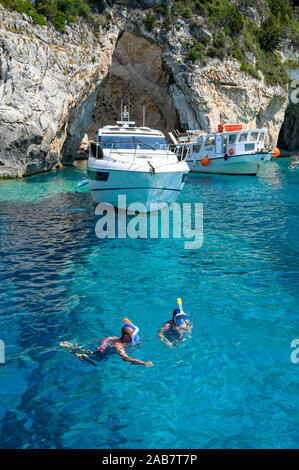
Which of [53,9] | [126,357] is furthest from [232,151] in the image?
[126,357]

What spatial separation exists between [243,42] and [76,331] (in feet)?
151

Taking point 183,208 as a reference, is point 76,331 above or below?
below

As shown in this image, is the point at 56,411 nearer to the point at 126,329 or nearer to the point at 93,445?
the point at 93,445

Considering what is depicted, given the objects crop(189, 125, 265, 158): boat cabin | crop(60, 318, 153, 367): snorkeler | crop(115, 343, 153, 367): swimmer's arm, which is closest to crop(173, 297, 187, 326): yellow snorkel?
crop(60, 318, 153, 367): snorkeler

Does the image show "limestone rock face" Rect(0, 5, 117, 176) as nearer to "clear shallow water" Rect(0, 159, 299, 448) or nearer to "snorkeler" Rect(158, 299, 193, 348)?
"clear shallow water" Rect(0, 159, 299, 448)

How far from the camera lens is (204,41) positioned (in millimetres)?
40156

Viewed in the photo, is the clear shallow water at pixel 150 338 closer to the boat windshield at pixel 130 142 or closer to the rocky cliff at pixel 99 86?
the boat windshield at pixel 130 142

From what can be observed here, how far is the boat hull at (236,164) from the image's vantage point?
101ft

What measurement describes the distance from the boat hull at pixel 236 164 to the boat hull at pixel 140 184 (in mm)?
16287

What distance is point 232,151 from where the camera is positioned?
104 feet

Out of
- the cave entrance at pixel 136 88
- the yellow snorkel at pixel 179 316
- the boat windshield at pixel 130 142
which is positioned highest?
the cave entrance at pixel 136 88

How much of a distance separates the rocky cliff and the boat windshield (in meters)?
11.1

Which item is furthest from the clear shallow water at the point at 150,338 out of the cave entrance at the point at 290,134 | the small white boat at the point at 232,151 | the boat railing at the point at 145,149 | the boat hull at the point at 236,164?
the cave entrance at the point at 290,134
